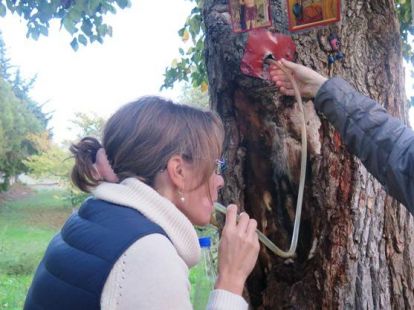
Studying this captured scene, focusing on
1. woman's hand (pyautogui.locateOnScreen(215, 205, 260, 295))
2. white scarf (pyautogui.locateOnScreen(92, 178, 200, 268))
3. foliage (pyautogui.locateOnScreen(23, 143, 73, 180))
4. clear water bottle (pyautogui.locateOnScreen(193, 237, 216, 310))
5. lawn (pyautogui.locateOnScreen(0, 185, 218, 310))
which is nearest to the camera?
white scarf (pyautogui.locateOnScreen(92, 178, 200, 268))

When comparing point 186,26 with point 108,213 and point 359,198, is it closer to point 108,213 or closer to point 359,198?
point 359,198

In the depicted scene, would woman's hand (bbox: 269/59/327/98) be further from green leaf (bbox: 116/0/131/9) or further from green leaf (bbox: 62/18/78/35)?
green leaf (bbox: 116/0/131/9)

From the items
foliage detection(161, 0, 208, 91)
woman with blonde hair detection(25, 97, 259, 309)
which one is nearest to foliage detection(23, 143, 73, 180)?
foliage detection(161, 0, 208, 91)

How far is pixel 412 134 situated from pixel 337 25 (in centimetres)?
52

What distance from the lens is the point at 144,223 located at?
3.54 feet

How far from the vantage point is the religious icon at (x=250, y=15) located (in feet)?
5.54

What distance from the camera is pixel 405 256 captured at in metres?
1.74

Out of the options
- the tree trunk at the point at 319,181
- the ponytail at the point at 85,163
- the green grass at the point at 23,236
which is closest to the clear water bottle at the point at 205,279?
the tree trunk at the point at 319,181

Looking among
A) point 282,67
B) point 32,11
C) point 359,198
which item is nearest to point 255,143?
point 282,67

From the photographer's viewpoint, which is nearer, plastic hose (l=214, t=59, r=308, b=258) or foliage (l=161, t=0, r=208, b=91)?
plastic hose (l=214, t=59, r=308, b=258)

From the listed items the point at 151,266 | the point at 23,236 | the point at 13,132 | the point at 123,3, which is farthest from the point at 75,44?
the point at 13,132

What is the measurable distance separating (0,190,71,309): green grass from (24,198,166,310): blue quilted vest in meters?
5.53

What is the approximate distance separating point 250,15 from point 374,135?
1.87ft

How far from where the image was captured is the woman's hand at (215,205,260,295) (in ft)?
4.07
